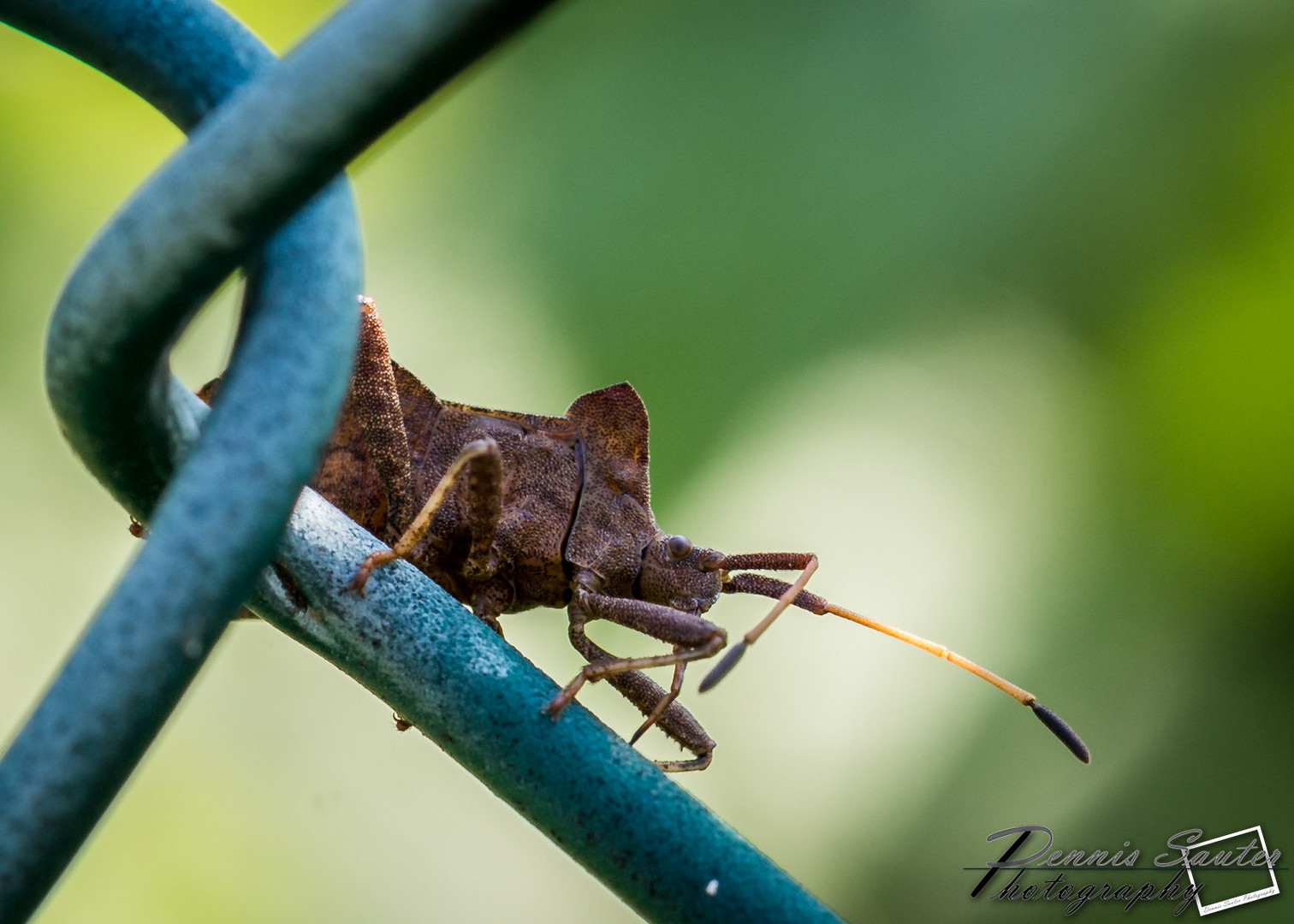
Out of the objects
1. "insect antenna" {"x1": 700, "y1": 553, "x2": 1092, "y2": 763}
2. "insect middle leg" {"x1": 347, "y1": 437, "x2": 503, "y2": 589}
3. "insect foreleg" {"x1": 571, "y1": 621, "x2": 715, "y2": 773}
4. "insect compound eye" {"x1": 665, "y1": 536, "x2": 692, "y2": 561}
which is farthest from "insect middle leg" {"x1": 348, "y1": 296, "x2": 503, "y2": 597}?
"insect antenna" {"x1": 700, "y1": 553, "x2": 1092, "y2": 763}

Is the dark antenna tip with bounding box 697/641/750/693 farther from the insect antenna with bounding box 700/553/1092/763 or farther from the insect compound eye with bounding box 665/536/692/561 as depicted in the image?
the insect compound eye with bounding box 665/536/692/561

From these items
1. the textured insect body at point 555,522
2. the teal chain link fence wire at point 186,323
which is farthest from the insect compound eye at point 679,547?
the teal chain link fence wire at point 186,323

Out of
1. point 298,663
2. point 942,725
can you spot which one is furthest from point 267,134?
point 942,725

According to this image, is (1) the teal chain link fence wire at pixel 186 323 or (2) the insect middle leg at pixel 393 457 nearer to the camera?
(1) the teal chain link fence wire at pixel 186 323

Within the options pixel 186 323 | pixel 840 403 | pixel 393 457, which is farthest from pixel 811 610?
pixel 186 323

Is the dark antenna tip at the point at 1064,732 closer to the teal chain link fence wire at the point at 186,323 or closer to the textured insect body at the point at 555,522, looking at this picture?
the textured insect body at the point at 555,522

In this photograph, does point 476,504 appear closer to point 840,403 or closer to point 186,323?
point 186,323
